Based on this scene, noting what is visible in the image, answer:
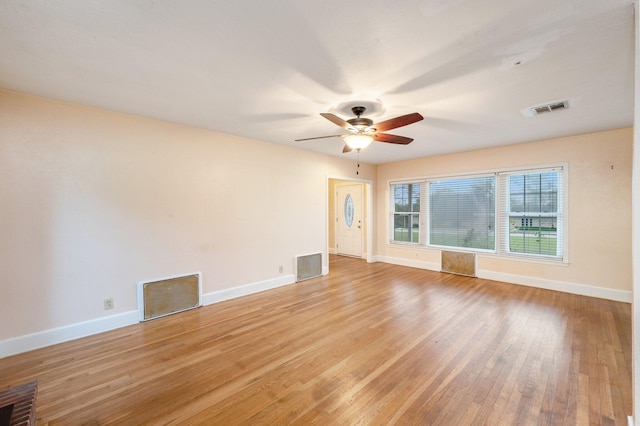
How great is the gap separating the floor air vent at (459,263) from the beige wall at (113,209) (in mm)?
3689

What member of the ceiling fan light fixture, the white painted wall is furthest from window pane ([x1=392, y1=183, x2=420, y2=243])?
the white painted wall

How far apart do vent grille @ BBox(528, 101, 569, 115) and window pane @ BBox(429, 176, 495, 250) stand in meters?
2.21

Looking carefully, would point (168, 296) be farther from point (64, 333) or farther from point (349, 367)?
point (349, 367)

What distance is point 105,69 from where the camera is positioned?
86.5 inches

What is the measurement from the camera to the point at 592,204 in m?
4.15

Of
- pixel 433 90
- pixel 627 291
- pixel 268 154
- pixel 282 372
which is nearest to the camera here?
pixel 282 372

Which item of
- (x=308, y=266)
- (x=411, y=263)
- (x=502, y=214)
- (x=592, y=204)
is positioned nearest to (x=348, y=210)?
(x=411, y=263)

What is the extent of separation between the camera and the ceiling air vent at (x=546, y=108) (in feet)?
9.75

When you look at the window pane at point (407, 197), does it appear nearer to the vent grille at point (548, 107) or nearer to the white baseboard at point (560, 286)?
the white baseboard at point (560, 286)

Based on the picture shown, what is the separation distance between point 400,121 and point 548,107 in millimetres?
1901

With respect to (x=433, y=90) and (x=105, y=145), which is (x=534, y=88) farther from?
(x=105, y=145)

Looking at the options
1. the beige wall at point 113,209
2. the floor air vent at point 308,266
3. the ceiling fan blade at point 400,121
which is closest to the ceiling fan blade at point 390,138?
the ceiling fan blade at point 400,121

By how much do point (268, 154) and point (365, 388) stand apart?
12.3 feet

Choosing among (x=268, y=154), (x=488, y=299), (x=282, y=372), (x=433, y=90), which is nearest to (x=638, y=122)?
(x=433, y=90)
